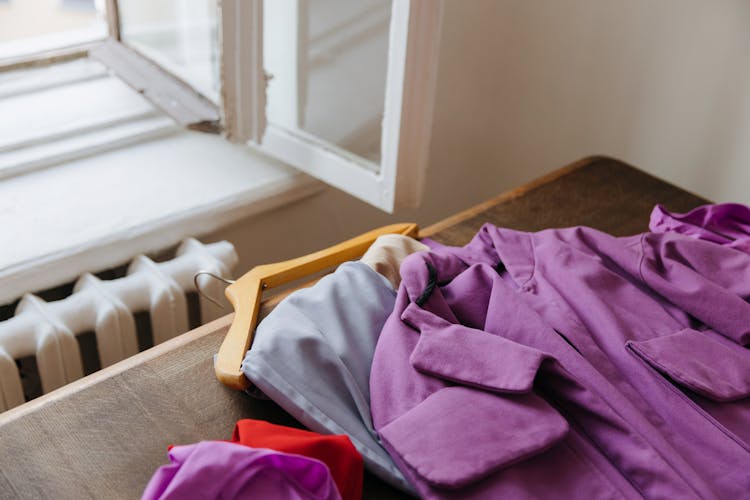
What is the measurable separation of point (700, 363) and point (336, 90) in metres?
0.73

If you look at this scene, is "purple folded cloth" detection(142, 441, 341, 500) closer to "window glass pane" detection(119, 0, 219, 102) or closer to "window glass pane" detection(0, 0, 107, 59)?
"window glass pane" detection(119, 0, 219, 102)

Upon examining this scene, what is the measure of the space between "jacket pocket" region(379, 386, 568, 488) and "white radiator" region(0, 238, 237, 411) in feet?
1.70

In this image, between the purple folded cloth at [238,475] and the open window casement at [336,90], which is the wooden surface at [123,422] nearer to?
the purple folded cloth at [238,475]

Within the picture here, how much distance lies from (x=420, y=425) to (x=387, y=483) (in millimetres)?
71

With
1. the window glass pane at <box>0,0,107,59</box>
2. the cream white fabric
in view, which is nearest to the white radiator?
the cream white fabric

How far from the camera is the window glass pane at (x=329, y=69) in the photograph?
1.30 meters

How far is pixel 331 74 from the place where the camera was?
4.53 ft

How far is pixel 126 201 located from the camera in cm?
135

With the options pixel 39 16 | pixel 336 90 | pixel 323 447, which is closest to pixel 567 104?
pixel 336 90

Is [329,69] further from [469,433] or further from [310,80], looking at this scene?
[469,433]

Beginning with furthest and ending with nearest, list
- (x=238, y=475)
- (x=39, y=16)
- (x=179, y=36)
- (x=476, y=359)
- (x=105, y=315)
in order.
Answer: (x=39, y=16)
(x=179, y=36)
(x=105, y=315)
(x=476, y=359)
(x=238, y=475)

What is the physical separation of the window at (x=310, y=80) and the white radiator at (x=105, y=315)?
23 cm

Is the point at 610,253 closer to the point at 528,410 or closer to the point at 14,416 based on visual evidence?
the point at 528,410

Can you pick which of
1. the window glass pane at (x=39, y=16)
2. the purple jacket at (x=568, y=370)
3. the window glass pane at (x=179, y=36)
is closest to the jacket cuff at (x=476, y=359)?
the purple jacket at (x=568, y=370)
